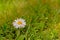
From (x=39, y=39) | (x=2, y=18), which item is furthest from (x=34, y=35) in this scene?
(x=2, y=18)

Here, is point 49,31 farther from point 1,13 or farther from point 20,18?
point 1,13

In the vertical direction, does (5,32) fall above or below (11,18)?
below

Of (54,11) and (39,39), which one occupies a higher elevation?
(54,11)

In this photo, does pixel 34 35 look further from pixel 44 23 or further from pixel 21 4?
pixel 21 4

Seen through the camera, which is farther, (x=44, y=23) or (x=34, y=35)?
(x=44, y=23)

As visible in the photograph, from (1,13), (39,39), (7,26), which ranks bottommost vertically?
(39,39)

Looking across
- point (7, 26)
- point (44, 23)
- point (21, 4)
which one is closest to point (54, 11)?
point (44, 23)
